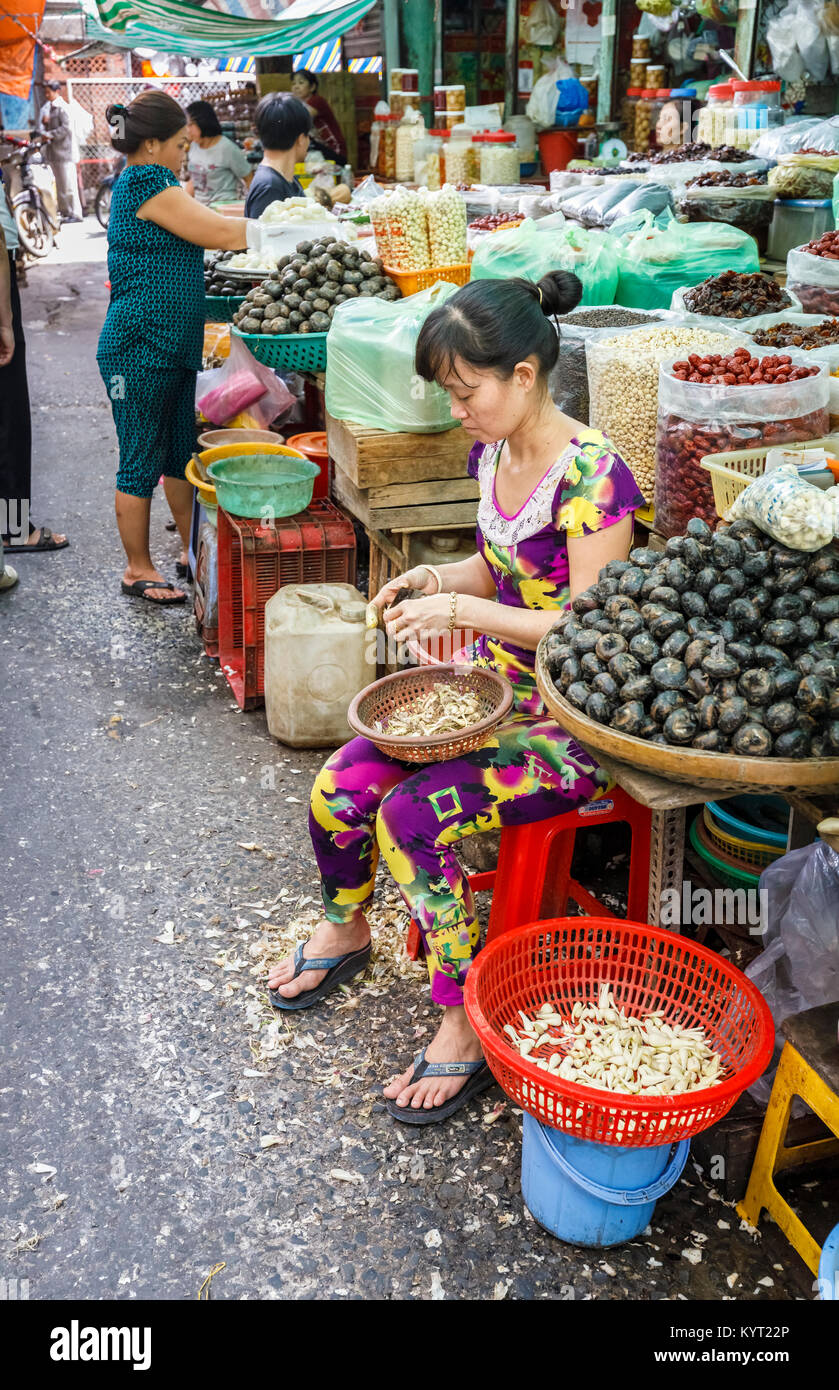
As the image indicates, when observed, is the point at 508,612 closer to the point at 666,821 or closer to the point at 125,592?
the point at 666,821

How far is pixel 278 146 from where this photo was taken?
6.14 meters

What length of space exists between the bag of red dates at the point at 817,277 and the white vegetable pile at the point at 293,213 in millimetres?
2593

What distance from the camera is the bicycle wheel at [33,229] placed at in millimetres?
14261

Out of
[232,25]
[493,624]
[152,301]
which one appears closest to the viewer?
[493,624]

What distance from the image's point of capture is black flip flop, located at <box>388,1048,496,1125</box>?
2484 mm

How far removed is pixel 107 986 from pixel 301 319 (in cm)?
267

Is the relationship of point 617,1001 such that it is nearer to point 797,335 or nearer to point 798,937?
point 798,937

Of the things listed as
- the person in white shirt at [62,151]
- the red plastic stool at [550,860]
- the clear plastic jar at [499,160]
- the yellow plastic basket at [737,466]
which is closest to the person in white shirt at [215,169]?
the clear plastic jar at [499,160]

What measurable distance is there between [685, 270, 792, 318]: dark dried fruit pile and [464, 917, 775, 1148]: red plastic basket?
75.1 inches

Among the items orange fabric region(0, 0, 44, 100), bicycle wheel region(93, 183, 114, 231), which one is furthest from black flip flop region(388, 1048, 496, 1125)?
bicycle wheel region(93, 183, 114, 231)

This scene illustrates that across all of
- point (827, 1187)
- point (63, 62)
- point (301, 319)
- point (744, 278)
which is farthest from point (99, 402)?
point (63, 62)

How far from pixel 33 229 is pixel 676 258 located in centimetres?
1289

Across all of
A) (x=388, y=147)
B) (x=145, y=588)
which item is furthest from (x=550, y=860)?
(x=388, y=147)

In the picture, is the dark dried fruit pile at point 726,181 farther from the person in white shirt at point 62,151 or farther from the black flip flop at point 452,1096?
the person in white shirt at point 62,151
